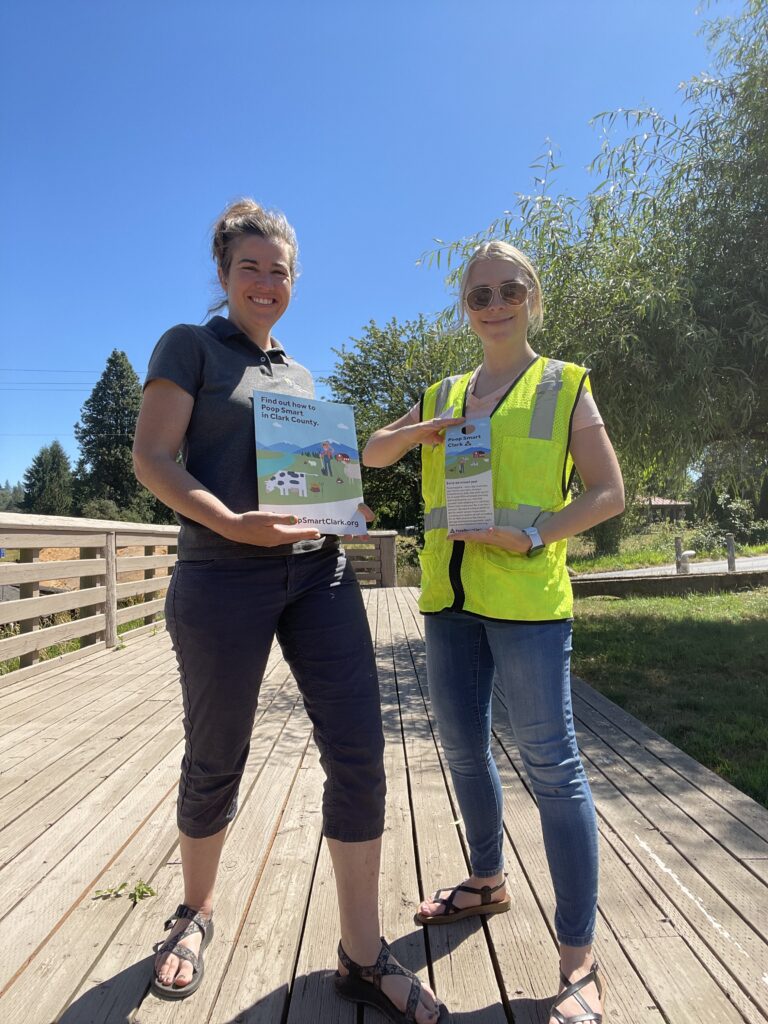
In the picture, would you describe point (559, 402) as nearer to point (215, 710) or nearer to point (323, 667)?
point (323, 667)

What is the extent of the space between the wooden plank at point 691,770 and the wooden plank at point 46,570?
12.0 feet

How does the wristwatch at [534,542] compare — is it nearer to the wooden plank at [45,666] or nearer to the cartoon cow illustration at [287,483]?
the cartoon cow illustration at [287,483]

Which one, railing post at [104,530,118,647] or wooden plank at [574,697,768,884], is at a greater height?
railing post at [104,530,118,647]

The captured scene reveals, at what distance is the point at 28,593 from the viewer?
195 inches

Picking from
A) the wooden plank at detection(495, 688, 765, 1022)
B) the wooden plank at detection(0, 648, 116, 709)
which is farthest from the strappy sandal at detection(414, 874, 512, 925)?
the wooden plank at detection(0, 648, 116, 709)

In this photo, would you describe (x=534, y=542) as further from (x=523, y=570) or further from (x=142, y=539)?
(x=142, y=539)

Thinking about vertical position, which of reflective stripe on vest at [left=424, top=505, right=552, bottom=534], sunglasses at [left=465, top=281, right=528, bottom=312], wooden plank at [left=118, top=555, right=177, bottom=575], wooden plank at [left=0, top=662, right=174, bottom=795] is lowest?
wooden plank at [left=0, top=662, right=174, bottom=795]

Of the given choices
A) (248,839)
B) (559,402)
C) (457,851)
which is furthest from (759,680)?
(559,402)

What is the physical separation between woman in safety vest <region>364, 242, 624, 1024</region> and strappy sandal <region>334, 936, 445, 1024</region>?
28cm

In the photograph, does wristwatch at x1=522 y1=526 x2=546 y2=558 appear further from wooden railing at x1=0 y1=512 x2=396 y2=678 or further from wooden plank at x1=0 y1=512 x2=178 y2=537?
wooden plank at x1=0 y1=512 x2=178 y2=537

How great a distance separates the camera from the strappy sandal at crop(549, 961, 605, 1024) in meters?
1.41

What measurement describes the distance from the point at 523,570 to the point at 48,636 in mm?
4636

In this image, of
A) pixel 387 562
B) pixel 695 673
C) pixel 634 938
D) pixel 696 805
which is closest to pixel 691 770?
pixel 696 805

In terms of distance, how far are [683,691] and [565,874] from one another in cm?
393
